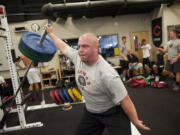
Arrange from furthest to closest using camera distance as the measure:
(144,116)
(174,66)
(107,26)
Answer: (107,26) < (174,66) < (144,116)

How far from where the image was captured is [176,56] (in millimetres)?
2924

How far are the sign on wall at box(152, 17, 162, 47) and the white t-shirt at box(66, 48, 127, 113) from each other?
509 centimetres

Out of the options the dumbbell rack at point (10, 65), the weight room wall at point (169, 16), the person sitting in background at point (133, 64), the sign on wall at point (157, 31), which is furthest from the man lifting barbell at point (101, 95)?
the sign on wall at point (157, 31)

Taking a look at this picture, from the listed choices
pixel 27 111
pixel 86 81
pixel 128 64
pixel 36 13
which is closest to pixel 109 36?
pixel 128 64

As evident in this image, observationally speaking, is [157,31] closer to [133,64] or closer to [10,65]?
[133,64]

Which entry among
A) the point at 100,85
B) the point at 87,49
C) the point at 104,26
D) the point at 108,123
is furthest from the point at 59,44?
the point at 104,26

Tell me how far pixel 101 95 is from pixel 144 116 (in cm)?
164

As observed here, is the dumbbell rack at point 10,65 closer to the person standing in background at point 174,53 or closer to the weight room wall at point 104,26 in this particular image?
the person standing in background at point 174,53

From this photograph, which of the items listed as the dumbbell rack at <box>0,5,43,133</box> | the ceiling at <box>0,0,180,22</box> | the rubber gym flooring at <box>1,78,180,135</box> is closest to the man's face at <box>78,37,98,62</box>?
the rubber gym flooring at <box>1,78,180,135</box>

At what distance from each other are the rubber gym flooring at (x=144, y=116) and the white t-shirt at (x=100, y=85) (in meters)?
1.08

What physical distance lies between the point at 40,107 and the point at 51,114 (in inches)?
18.0

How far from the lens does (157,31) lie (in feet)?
17.4

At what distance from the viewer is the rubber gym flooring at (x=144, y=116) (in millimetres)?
1961

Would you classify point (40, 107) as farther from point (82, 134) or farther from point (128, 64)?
point (128, 64)
